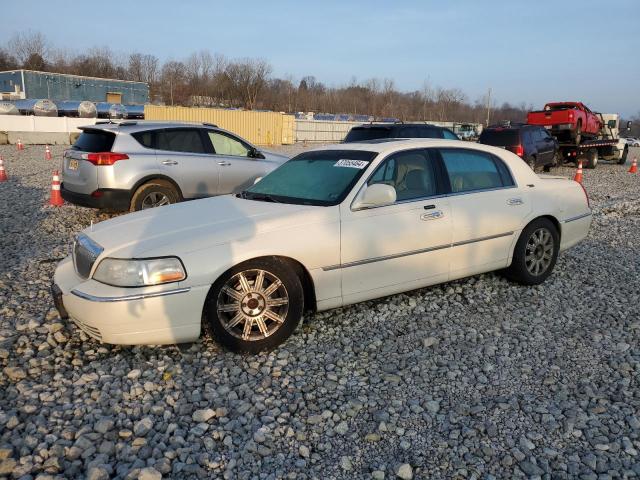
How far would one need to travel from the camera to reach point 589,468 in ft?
8.88

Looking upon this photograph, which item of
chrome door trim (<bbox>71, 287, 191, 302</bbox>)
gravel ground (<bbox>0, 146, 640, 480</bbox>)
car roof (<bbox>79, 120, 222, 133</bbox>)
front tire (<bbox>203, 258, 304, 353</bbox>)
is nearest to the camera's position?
gravel ground (<bbox>0, 146, 640, 480</bbox>)

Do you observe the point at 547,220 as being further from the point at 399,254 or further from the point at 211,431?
the point at 211,431

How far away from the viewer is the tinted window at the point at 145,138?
26.6 feet

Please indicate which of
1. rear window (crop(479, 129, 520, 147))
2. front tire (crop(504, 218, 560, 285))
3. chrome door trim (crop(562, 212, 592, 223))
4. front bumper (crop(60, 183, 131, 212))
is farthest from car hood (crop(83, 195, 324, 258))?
rear window (crop(479, 129, 520, 147))

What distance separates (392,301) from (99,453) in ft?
9.65

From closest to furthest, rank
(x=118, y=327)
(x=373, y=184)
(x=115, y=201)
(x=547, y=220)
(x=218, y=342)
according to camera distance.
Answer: (x=118, y=327), (x=218, y=342), (x=373, y=184), (x=547, y=220), (x=115, y=201)

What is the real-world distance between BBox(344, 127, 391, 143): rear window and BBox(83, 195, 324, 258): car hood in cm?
707

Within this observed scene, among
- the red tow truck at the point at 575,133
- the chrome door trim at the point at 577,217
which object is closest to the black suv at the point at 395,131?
the chrome door trim at the point at 577,217

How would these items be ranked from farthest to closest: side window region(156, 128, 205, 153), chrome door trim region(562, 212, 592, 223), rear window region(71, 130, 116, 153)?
side window region(156, 128, 205, 153)
rear window region(71, 130, 116, 153)
chrome door trim region(562, 212, 592, 223)

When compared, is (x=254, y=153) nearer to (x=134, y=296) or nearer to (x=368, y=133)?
(x=368, y=133)

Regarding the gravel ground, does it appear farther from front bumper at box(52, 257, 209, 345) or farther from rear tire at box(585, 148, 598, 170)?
rear tire at box(585, 148, 598, 170)

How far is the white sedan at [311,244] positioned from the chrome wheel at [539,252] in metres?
0.01

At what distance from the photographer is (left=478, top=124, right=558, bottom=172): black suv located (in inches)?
659

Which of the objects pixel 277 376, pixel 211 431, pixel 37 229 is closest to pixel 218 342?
pixel 277 376
